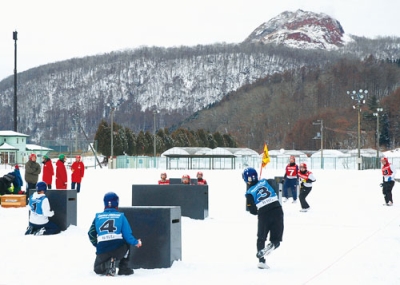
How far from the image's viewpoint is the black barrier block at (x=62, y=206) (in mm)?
12336

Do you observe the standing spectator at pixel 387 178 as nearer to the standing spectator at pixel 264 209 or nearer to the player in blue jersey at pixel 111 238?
the standing spectator at pixel 264 209

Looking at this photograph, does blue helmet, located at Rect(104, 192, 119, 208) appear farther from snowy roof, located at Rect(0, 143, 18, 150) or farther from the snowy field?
snowy roof, located at Rect(0, 143, 18, 150)

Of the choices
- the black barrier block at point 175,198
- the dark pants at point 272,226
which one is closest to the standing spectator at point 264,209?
the dark pants at point 272,226

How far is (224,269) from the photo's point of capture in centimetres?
848

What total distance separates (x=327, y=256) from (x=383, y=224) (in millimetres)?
5285

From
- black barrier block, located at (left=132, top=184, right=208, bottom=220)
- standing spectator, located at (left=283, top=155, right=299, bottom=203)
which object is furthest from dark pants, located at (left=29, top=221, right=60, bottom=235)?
standing spectator, located at (left=283, top=155, right=299, bottom=203)

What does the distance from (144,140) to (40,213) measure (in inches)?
3891

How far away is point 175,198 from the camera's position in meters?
15.4

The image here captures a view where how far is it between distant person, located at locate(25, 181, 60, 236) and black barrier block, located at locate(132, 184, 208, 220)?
3.53 metres

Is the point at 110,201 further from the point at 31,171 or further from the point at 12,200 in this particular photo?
the point at 31,171

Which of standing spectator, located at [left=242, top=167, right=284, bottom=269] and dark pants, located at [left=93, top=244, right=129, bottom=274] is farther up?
standing spectator, located at [left=242, top=167, right=284, bottom=269]

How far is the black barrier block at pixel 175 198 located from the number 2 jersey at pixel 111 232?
7.23 metres

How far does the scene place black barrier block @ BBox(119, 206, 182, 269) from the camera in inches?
336

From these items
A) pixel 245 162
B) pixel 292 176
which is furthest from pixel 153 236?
pixel 245 162
